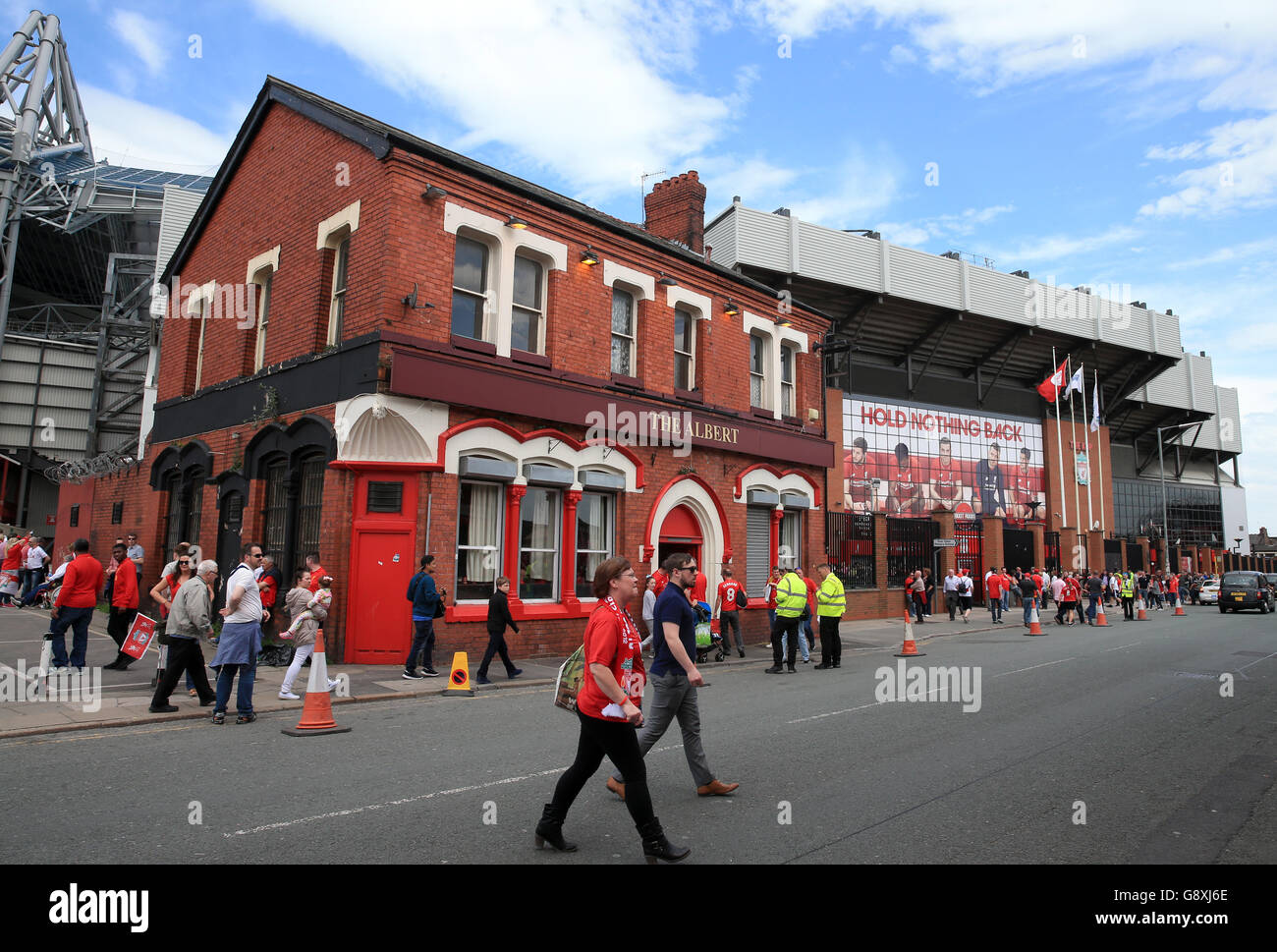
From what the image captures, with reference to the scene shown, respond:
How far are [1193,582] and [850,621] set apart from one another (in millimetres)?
28993

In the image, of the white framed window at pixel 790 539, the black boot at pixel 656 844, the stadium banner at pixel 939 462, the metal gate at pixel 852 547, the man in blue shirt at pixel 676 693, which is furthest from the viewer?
the stadium banner at pixel 939 462

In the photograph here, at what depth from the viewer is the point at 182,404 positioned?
1805cm

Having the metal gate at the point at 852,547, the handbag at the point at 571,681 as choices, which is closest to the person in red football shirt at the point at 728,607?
the metal gate at the point at 852,547

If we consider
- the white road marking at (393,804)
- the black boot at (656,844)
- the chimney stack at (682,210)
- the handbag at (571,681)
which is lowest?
the white road marking at (393,804)

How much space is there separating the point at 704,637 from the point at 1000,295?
101 ft

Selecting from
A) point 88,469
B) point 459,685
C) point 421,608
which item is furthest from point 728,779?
point 88,469

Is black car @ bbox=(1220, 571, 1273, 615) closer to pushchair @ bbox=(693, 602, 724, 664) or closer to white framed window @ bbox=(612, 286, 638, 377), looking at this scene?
pushchair @ bbox=(693, 602, 724, 664)

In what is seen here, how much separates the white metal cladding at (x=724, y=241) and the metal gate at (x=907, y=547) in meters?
11.8

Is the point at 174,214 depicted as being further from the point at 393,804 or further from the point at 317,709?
the point at 393,804

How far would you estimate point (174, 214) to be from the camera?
3341 cm

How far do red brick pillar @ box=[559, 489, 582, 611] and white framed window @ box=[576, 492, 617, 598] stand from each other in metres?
0.23

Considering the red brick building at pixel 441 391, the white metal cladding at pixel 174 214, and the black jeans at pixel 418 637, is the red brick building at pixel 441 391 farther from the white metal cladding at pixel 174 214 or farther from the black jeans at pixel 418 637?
the white metal cladding at pixel 174 214

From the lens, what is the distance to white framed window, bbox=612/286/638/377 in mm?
16797

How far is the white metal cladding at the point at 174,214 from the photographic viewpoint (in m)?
32.7
